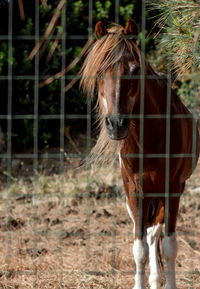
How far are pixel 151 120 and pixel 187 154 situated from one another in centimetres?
39

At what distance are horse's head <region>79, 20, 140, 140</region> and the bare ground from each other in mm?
1083

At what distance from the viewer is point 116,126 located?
8.36ft

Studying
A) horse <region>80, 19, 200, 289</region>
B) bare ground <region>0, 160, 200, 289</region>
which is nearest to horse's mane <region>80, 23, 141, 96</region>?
horse <region>80, 19, 200, 289</region>

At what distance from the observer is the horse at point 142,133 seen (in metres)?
2.71

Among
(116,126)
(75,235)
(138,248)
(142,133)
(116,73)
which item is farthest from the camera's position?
(75,235)

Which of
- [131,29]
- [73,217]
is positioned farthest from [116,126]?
[73,217]

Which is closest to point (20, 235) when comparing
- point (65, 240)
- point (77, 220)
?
point (65, 240)

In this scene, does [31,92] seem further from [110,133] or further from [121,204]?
[110,133]

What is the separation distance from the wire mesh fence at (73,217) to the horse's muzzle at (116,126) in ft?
0.85

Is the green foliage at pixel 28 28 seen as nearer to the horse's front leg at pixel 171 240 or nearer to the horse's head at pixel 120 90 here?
the horse's head at pixel 120 90

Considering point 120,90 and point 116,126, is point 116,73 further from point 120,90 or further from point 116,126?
point 116,126

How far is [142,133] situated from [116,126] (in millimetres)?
448

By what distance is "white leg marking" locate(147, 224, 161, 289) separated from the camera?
329cm

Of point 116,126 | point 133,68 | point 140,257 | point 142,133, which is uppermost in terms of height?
point 133,68
